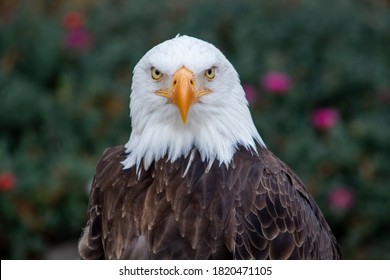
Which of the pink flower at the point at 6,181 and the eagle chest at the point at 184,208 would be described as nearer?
the eagle chest at the point at 184,208

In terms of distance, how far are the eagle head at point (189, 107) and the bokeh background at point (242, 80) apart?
240cm

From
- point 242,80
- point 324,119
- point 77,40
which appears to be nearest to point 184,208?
point 324,119

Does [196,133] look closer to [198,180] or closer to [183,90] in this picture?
[198,180]

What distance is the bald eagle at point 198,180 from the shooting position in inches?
168

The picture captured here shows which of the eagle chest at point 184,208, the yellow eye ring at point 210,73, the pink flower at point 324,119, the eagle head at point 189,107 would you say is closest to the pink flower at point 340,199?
the pink flower at point 324,119

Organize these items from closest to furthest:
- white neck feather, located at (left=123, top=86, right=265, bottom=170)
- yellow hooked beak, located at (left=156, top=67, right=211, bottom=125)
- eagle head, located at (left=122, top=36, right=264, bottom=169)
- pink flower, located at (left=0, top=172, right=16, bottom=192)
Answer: yellow hooked beak, located at (left=156, top=67, right=211, bottom=125)
eagle head, located at (left=122, top=36, right=264, bottom=169)
white neck feather, located at (left=123, top=86, right=265, bottom=170)
pink flower, located at (left=0, top=172, right=16, bottom=192)

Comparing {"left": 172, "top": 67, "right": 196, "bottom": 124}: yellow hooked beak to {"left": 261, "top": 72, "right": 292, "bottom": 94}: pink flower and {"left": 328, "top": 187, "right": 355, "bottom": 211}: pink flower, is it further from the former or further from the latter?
{"left": 261, "top": 72, "right": 292, "bottom": 94}: pink flower

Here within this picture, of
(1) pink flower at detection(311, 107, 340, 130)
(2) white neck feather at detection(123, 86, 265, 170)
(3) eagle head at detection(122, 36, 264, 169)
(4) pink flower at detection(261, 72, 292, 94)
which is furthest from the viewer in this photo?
(4) pink flower at detection(261, 72, 292, 94)

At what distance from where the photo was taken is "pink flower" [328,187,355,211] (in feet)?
22.2

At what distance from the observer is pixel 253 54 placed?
794cm

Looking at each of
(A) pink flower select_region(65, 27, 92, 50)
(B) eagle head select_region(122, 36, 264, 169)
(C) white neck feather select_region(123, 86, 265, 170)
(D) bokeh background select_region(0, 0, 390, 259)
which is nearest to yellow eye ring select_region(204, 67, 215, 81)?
(B) eagle head select_region(122, 36, 264, 169)

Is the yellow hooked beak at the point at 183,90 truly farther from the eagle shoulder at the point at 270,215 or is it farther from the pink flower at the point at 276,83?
the pink flower at the point at 276,83

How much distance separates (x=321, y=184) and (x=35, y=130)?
2124mm

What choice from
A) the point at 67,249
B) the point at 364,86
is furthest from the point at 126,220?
the point at 364,86
